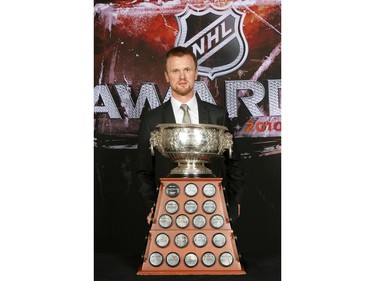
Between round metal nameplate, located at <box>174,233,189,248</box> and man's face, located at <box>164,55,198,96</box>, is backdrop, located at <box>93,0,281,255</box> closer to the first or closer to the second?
man's face, located at <box>164,55,198,96</box>

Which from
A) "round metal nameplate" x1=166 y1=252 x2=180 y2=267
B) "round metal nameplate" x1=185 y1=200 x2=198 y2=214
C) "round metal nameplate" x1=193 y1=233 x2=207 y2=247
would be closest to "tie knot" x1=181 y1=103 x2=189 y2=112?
"round metal nameplate" x1=185 y1=200 x2=198 y2=214

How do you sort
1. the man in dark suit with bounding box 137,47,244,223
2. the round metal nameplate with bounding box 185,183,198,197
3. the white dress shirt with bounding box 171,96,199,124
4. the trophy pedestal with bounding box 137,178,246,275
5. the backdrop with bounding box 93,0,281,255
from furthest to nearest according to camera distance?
the backdrop with bounding box 93,0,281,255
the white dress shirt with bounding box 171,96,199,124
the man in dark suit with bounding box 137,47,244,223
the round metal nameplate with bounding box 185,183,198,197
the trophy pedestal with bounding box 137,178,246,275

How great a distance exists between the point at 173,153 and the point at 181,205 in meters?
0.34

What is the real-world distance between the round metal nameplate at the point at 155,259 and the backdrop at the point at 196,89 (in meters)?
1.22

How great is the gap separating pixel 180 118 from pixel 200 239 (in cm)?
96

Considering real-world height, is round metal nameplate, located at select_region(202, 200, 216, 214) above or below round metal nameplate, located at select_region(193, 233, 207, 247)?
above

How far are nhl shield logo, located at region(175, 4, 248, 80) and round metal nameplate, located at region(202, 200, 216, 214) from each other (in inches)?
58.0

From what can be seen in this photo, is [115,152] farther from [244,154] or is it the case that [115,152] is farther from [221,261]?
[221,261]

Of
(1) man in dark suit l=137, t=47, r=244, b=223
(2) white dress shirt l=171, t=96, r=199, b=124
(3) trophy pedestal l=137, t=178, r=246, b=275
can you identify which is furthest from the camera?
(2) white dress shirt l=171, t=96, r=199, b=124

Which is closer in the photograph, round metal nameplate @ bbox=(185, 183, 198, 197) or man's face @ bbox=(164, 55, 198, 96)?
round metal nameplate @ bbox=(185, 183, 198, 197)

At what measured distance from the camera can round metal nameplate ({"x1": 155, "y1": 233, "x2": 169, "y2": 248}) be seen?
354 cm

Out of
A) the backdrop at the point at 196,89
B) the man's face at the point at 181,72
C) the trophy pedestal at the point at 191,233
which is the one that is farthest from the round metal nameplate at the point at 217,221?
the backdrop at the point at 196,89

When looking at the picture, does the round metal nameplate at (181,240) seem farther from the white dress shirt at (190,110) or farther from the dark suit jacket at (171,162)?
the white dress shirt at (190,110)

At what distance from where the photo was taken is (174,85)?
409 centimetres
